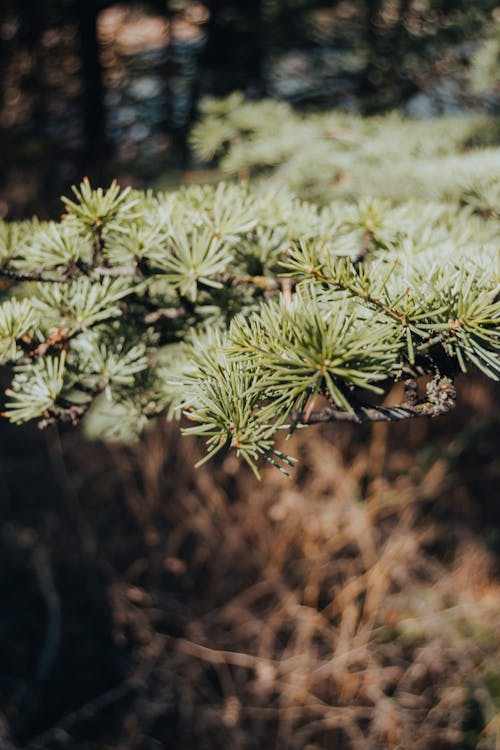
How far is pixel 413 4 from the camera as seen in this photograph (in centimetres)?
142

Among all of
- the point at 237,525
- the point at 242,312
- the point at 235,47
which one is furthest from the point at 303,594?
the point at 235,47

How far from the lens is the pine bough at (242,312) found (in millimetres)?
440

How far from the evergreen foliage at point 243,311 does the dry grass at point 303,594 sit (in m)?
1.11

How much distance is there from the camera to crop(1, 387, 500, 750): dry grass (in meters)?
1.45

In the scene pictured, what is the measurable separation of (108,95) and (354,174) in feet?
4.18

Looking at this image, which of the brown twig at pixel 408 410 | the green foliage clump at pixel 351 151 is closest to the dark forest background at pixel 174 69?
the green foliage clump at pixel 351 151

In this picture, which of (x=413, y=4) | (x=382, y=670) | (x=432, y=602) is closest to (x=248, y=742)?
(x=382, y=670)

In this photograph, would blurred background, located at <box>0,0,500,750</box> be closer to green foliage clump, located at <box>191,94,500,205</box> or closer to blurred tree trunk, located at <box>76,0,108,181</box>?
blurred tree trunk, located at <box>76,0,108,181</box>

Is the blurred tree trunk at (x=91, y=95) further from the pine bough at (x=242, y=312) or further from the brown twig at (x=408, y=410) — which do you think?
the brown twig at (x=408, y=410)

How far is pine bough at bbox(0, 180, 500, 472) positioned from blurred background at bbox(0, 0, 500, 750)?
0.75m

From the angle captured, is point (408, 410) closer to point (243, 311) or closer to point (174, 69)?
point (243, 311)

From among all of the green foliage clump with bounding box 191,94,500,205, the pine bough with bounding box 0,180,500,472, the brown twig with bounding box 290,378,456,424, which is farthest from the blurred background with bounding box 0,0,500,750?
the brown twig with bounding box 290,378,456,424

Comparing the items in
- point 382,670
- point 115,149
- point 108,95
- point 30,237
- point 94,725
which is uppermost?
point 108,95

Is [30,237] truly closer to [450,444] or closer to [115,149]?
[115,149]
